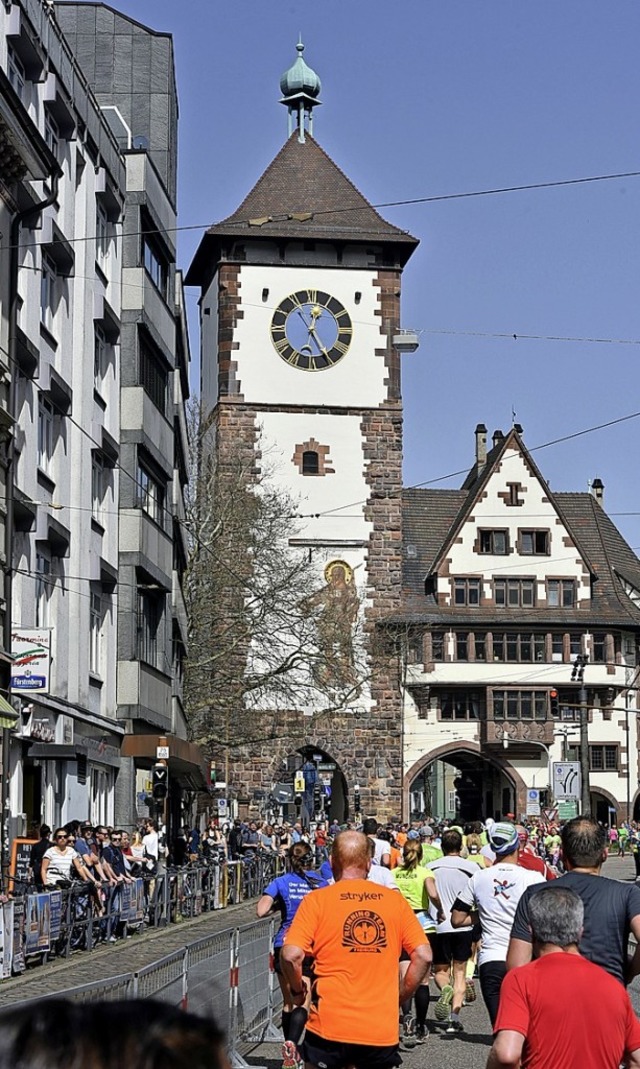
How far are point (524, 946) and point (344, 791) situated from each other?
5800 cm

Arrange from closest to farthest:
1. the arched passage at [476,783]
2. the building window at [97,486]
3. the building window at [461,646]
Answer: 1. the building window at [97,486]
2. the arched passage at [476,783]
3. the building window at [461,646]

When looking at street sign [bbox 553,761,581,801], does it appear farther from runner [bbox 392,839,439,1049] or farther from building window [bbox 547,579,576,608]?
runner [bbox 392,839,439,1049]

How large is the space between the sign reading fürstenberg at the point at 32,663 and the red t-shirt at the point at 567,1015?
21989 mm

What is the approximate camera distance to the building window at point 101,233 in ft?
122

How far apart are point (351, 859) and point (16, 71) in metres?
25.0

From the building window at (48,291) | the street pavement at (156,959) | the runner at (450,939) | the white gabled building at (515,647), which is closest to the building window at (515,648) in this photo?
the white gabled building at (515,647)

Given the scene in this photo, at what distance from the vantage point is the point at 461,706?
69.6m

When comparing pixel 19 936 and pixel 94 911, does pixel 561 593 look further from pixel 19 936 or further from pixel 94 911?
pixel 19 936

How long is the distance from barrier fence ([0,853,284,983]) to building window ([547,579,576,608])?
124ft

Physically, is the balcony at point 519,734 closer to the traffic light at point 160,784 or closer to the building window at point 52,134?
the traffic light at point 160,784

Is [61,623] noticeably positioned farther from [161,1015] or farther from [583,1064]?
[161,1015]

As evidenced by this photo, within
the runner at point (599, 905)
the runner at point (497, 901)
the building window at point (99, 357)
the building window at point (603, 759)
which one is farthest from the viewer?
the building window at point (603, 759)

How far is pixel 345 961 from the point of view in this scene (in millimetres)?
7422

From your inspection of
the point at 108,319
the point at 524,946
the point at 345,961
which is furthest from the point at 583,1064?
the point at 108,319
